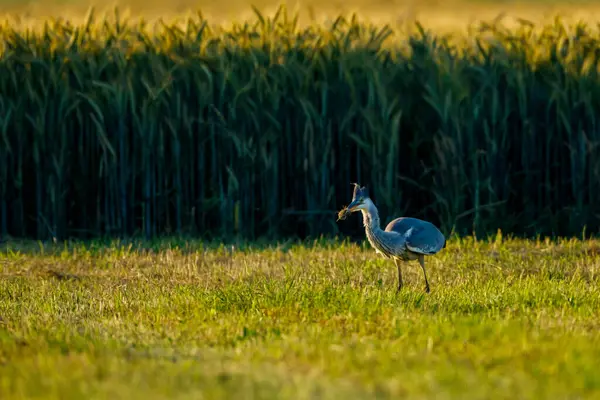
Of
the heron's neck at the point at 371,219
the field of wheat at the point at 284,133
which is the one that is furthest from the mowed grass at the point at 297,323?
the field of wheat at the point at 284,133

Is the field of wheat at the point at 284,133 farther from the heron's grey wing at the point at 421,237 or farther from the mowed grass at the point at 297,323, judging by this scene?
the heron's grey wing at the point at 421,237

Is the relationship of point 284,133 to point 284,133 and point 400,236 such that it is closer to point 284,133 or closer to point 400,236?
point 284,133

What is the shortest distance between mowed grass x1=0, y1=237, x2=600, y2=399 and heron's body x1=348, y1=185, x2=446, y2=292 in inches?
12.1

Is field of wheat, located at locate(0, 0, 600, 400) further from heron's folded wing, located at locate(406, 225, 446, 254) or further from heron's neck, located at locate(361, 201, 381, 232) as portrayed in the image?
heron's folded wing, located at locate(406, 225, 446, 254)

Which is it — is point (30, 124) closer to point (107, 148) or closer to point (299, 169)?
point (107, 148)

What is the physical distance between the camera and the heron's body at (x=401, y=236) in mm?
9172

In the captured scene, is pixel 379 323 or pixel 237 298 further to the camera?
pixel 237 298

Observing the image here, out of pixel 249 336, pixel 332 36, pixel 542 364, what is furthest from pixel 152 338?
pixel 332 36

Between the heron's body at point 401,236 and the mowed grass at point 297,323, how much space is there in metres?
0.31

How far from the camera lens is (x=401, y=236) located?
922cm

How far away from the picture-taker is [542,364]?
6527mm

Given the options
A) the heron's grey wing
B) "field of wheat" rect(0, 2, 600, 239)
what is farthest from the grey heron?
"field of wheat" rect(0, 2, 600, 239)

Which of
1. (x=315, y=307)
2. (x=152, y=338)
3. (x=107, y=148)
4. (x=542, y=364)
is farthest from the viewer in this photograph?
(x=107, y=148)

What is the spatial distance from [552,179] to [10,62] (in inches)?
238
